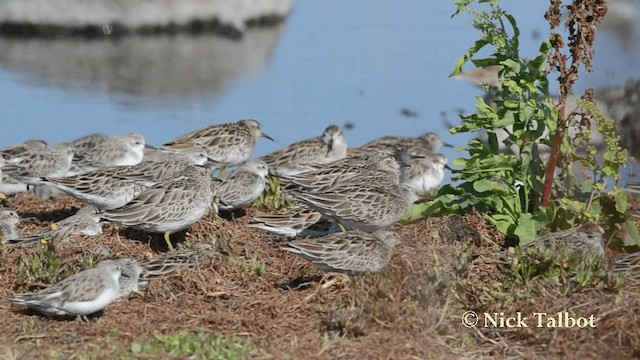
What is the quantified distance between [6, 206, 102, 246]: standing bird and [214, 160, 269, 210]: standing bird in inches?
55.2

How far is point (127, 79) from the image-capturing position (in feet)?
74.2

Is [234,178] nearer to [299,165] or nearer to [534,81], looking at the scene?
[299,165]

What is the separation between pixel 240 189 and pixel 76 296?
12.1ft

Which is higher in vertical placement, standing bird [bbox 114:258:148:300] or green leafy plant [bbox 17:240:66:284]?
standing bird [bbox 114:258:148:300]

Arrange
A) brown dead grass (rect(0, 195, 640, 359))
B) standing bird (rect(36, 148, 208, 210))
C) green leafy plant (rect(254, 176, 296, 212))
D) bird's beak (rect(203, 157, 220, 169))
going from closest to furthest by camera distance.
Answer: brown dead grass (rect(0, 195, 640, 359))
standing bird (rect(36, 148, 208, 210))
green leafy plant (rect(254, 176, 296, 212))
bird's beak (rect(203, 157, 220, 169))

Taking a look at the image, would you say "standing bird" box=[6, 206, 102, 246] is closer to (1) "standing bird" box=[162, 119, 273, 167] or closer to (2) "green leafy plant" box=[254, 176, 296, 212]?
(2) "green leafy plant" box=[254, 176, 296, 212]

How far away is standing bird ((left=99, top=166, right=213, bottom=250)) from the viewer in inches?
475

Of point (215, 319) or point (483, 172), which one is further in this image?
point (483, 172)

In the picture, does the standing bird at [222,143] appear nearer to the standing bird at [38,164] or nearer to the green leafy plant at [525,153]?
the standing bird at [38,164]

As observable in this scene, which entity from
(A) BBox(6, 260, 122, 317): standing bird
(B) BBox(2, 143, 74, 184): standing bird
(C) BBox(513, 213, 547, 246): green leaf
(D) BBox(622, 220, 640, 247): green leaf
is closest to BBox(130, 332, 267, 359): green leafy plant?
(A) BBox(6, 260, 122, 317): standing bird

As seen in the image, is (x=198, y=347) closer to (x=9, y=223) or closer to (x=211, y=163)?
(x=9, y=223)

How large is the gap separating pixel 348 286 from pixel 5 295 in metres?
2.96

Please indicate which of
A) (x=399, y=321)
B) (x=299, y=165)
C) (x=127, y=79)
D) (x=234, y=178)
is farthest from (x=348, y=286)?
(x=127, y=79)

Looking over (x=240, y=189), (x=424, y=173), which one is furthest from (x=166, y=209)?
(x=424, y=173)
